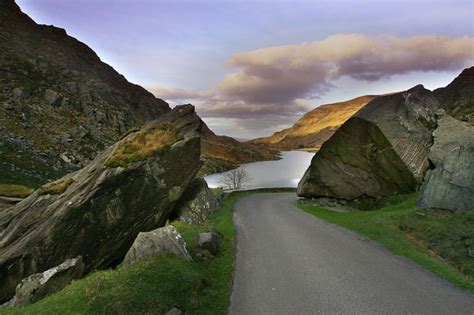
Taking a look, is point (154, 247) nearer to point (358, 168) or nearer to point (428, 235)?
point (428, 235)

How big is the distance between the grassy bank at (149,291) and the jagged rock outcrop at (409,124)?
21.0m

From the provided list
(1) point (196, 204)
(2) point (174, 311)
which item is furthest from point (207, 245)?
(1) point (196, 204)

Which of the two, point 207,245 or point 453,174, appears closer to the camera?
point 207,245

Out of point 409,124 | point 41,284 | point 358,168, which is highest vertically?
point 409,124

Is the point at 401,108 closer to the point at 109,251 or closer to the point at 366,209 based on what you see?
the point at 366,209

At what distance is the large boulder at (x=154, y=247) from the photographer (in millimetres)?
14781

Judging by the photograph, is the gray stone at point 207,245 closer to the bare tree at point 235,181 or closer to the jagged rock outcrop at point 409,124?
the jagged rock outcrop at point 409,124

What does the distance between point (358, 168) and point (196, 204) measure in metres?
15.9

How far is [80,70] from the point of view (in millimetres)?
162125

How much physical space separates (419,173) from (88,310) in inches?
1112

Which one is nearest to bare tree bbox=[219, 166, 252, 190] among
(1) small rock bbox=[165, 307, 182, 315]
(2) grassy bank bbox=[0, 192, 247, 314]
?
(2) grassy bank bbox=[0, 192, 247, 314]

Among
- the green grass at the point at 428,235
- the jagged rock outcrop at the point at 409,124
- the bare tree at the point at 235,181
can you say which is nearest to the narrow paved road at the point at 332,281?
the green grass at the point at 428,235

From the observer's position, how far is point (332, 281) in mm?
13031

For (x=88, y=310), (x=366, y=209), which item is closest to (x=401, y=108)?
(x=366, y=209)
